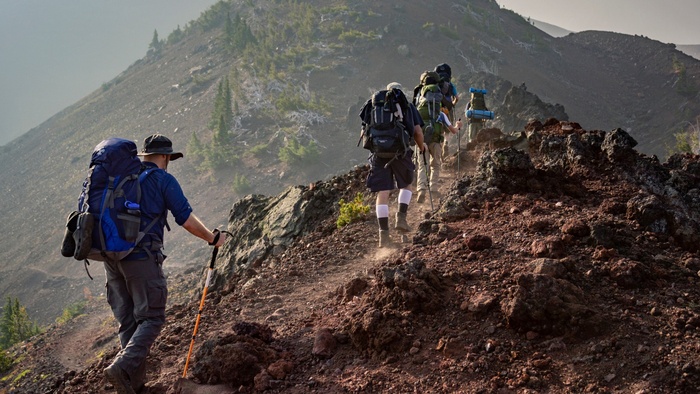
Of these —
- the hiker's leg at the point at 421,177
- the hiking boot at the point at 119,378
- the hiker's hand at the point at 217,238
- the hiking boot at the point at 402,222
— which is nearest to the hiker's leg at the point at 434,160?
the hiker's leg at the point at 421,177

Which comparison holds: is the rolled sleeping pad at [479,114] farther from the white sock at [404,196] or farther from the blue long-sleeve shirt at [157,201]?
the blue long-sleeve shirt at [157,201]

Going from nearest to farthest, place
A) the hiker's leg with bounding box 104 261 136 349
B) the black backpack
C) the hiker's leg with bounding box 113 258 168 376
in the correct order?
the hiker's leg with bounding box 113 258 168 376, the hiker's leg with bounding box 104 261 136 349, the black backpack

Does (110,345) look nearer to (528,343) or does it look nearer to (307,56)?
(528,343)

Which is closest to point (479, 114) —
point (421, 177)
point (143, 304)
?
point (421, 177)

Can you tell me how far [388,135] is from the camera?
25.1 feet

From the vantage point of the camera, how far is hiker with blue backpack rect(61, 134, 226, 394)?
191 inches

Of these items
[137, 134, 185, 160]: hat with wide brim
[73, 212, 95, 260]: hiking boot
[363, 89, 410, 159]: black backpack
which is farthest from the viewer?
[363, 89, 410, 159]: black backpack

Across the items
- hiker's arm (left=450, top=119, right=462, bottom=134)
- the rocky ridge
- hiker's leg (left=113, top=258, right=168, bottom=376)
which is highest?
hiker's leg (left=113, top=258, right=168, bottom=376)

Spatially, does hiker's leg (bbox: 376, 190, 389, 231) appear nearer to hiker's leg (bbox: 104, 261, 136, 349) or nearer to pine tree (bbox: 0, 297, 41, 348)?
hiker's leg (bbox: 104, 261, 136, 349)

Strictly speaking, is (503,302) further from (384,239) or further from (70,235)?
(70,235)

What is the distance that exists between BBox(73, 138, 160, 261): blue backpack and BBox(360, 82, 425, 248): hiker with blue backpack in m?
3.47

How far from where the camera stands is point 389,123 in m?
7.64

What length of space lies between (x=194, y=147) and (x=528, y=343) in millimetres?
63374

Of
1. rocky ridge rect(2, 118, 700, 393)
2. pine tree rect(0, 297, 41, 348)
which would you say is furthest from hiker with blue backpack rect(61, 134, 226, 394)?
pine tree rect(0, 297, 41, 348)
